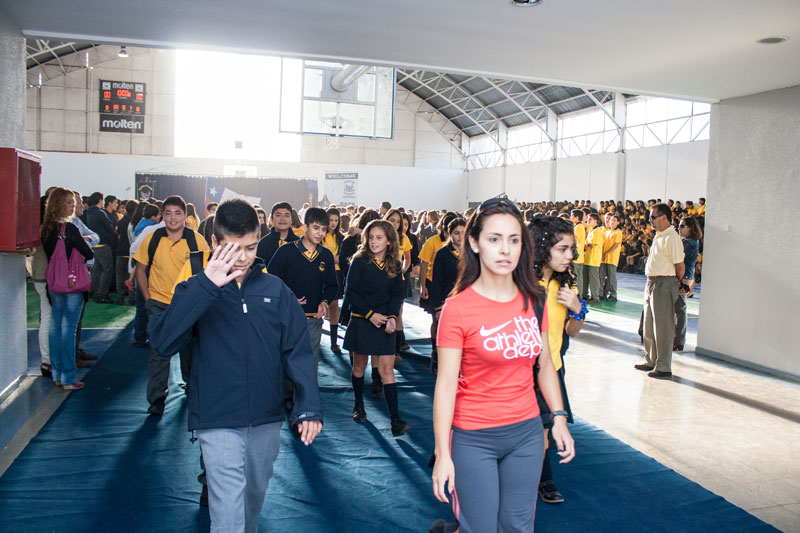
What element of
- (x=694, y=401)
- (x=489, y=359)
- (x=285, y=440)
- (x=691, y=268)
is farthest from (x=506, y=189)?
(x=489, y=359)

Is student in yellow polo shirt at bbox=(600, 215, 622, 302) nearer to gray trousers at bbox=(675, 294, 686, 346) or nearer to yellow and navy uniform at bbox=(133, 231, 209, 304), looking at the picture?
gray trousers at bbox=(675, 294, 686, 346)

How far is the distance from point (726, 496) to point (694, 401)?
2114mm

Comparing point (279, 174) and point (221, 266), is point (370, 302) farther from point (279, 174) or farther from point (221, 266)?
point (279, 174)

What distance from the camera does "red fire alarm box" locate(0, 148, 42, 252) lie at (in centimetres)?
478

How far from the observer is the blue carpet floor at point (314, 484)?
10.8ft

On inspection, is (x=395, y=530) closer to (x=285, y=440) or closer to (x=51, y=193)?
(x=285, y=440)

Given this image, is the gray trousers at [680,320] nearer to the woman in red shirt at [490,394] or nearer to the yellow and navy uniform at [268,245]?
the yellow and navy uniform at [268,245]

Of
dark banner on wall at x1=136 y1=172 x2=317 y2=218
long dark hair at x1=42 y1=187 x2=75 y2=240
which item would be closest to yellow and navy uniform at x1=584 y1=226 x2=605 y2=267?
long dark hair at x1=42 y1=187 x2=75 y2=240

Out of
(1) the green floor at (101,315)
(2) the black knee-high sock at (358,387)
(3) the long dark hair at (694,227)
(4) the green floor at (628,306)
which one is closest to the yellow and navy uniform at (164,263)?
(2) the black knee-high sock at (358,387)

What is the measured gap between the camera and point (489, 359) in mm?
2201

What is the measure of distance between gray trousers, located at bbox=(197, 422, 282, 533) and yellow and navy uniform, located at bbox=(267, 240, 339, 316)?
252 centimetres

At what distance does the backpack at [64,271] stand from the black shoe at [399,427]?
2924mm

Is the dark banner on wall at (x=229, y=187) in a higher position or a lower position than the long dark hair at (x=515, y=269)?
higher

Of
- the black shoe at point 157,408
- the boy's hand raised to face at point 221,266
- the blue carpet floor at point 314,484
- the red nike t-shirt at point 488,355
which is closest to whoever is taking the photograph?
the boy's hand raised to face at point 221,266
